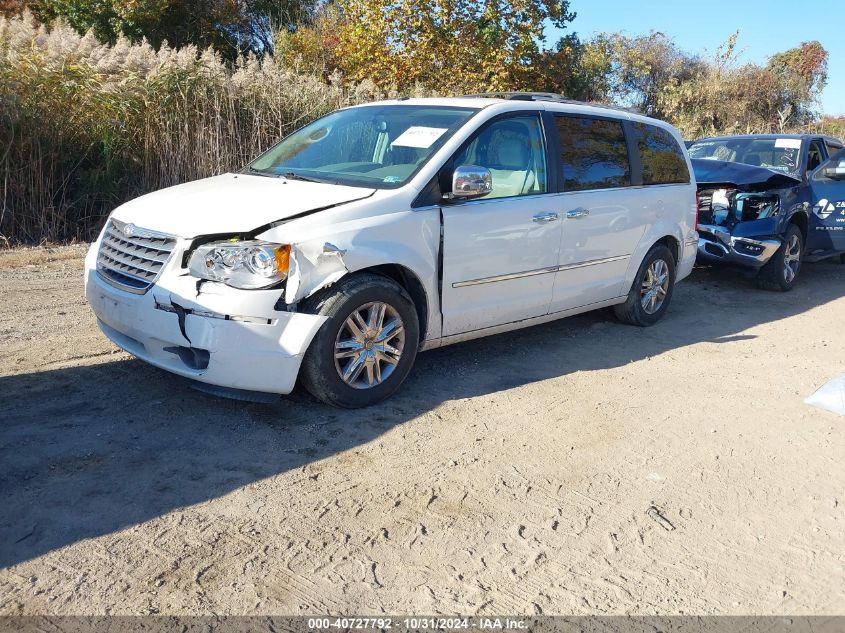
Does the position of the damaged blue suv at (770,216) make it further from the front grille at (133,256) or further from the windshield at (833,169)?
the front grille at (133,256)

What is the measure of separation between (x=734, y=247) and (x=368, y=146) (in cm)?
505

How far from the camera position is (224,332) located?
406 cm

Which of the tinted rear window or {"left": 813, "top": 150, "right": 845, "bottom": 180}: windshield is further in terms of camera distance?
{"left": 813, "top": 150, "right": 845, "bottom": 180}: windshield

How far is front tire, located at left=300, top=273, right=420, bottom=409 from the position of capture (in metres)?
4.26

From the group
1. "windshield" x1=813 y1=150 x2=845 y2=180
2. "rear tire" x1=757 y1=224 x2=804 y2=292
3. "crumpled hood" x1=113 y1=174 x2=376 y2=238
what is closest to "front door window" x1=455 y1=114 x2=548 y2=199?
"crumpled hood" x1=113 y1=174 x2=376 y2=238

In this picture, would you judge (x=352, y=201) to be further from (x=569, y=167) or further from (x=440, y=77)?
(x=440, y=77)

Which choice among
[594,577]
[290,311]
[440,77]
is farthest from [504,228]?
[440,77]

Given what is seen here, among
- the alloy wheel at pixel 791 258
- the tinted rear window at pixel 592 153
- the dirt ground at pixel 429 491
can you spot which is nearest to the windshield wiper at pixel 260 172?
the dirt ground at pixel 429 491

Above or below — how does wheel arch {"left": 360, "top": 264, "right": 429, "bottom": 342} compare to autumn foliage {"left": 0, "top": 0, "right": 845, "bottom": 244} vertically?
below

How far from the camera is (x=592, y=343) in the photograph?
6367 millimetres

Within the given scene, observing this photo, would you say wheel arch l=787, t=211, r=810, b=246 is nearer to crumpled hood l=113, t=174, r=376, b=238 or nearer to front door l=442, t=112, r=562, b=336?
front door l=442, t=112, r=562, b=336

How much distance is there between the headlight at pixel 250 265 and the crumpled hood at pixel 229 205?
10 centimetres

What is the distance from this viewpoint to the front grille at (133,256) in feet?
14.1

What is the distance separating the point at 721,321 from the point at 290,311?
15.9 feet
